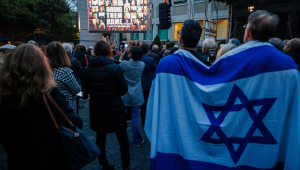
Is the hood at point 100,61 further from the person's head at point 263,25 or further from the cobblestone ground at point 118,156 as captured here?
the person's head at point 263,25

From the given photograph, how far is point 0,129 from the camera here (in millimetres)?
1771

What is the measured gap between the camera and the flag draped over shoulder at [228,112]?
1.80m

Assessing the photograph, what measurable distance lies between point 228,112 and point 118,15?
46.9 feet

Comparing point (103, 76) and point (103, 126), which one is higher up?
point (103, 76)

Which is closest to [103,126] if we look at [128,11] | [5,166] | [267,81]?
[5,166]

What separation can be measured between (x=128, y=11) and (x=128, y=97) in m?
11.9

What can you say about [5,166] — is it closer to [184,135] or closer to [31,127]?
[31,127]

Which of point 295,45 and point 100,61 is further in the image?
point 295,45

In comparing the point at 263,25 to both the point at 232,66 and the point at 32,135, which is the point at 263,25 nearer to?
the point at 232,66

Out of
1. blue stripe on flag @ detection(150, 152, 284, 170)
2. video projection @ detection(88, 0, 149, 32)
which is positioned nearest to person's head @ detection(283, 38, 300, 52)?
blue stripe on flag @ detection(150, 152, 284, 170)

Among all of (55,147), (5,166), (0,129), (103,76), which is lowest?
(5,166)

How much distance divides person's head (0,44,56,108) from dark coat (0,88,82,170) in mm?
54

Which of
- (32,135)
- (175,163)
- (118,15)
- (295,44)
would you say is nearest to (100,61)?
(32,135)

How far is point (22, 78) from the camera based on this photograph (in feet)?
5.51
